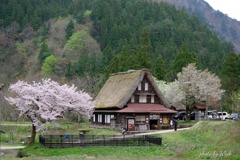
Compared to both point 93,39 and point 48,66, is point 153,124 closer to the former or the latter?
point 48,66

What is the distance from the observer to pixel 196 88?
163 ft

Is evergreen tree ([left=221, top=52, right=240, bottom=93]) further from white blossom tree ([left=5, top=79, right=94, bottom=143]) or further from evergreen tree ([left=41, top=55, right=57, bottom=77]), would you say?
evergreen tree ([left=41, top=55, right=57, bottom=77])

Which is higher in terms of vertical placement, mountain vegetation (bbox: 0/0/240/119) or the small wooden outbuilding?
mountain vegetation (bbox: 0/0/240/119)

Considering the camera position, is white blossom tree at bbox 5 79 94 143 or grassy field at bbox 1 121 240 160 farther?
white blossom tree at bbox 5 79 94 143

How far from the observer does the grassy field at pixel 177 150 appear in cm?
2481

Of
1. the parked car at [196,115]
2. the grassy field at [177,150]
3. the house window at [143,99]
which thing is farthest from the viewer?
the parked car at [196,115]

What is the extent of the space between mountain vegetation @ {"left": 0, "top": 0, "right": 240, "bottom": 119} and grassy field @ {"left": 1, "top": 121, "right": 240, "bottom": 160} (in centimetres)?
3286

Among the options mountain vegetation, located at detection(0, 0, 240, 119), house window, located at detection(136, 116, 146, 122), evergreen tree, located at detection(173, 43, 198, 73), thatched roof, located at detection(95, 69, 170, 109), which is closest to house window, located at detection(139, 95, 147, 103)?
thatched roof, located at detection(95, 69, 170, 109)

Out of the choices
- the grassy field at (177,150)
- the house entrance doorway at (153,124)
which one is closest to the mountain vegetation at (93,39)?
the house entrance doorway at (153,124)

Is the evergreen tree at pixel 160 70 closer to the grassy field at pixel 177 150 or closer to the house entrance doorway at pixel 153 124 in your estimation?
the house entrance doorway at pixel 153 124

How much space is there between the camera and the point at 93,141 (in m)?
30.9

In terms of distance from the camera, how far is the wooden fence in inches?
1166

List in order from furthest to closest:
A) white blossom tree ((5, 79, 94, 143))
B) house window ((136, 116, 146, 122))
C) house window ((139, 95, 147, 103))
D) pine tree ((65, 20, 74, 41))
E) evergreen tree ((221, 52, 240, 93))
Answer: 1. pine tree ((65, 20, 74, 41))
2. evergreen tree ((221, 52, 240, 93))
3. house window ((139, 95, 147, 103))
4. house window ((136, 116, 146, 122))
5. white blossom tree ((5, 79, 94, 143))

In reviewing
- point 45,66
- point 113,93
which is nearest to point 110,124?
point 113,93
